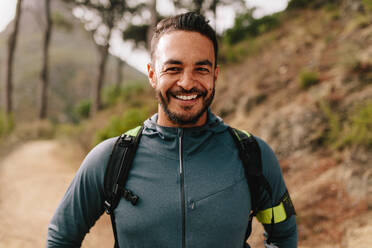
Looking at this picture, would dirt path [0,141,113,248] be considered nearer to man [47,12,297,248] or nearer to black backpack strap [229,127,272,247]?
man [47,12,297,248]

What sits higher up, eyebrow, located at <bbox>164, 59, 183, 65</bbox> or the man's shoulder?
eyebrow, located at <bbox>164, 59, 183, 65</bbox>

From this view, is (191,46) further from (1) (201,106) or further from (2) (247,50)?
(2) (247,50)

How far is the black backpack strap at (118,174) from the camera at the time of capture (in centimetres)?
135

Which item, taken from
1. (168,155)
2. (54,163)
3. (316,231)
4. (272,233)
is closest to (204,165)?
(168,155)

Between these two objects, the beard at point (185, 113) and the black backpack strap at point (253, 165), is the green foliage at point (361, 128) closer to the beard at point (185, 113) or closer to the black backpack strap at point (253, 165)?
the black backpack strap at point (253, 165)

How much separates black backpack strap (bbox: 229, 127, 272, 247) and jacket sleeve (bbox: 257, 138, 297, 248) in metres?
0.05

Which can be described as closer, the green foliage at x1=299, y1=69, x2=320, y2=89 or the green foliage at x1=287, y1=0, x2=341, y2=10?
the green foliage at x1=299, y1=69, x2=320, y2=89

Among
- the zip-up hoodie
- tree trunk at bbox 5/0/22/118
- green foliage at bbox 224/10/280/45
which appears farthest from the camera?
tree trunk at bbox 5/0/22/118

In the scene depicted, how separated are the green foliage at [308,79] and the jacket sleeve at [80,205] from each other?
5593 mm

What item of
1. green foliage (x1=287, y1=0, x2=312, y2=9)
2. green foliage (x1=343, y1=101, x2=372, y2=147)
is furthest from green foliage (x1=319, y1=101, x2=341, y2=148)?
green foliage (x1=287, y1=0, x2=312, y2=9)

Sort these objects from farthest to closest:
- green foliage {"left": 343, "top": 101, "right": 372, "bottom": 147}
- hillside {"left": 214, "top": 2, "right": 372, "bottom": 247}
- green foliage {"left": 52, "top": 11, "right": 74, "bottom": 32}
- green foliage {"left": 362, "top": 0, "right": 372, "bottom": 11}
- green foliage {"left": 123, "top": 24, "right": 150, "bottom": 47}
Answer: green foliage {"left": 123, "top": 24, "right": 150, "bottom": 47} → green foliage {"left": 52, "top": 11, "right": 74, "bottom": 32} → green foliage {"left": 362, "top": 0, "right": 372, "bottom": 11} → green foliage {"left": 343, "top": 101, "right": 372, "bottom": 147} → hillside {"left": 214, "top": 2, "right": 372, "bottom": 247}

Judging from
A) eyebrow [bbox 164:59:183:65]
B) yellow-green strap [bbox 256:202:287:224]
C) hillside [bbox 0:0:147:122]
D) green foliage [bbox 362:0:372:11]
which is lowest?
yellow-green strap [bbox 256:202:287:224]

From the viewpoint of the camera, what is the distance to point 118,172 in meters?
1.39

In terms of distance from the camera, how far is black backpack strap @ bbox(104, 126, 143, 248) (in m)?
1.35
